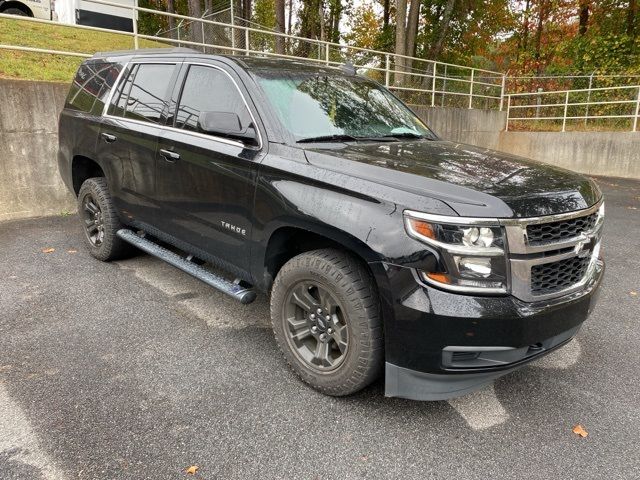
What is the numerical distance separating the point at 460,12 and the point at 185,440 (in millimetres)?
25179

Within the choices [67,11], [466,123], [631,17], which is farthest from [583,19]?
[67,11]

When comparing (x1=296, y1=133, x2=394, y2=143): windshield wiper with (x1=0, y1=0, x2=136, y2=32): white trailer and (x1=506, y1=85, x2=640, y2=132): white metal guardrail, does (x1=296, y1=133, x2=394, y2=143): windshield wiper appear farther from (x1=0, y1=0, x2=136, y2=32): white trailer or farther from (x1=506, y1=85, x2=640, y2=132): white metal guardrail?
(x1=506, y1=85, x2=640, y2=132): white metal guardrail

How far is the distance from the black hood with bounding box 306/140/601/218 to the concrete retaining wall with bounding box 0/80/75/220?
17.2 feet

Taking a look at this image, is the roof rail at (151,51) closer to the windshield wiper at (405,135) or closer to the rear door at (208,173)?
the rear door at (208,173)

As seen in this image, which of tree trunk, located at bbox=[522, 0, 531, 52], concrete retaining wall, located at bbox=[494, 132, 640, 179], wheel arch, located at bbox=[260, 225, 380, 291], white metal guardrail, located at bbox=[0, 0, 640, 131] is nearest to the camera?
wheel arch, located at bbox=[260, 225, 380, 291]

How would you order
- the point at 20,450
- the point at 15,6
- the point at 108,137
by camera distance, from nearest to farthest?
the point at 20,450 → the point at 108,137 → the point at 15,6

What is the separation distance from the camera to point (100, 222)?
481 centimetres

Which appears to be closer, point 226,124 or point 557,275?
point 557,275

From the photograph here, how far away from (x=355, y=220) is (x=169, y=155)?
1861mm

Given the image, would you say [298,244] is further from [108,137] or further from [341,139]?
[108,137]

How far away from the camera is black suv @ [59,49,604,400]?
2.24 m

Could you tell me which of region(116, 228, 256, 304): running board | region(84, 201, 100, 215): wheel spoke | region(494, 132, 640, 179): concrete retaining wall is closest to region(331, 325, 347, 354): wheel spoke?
region(116, 228, 256, 304): running board

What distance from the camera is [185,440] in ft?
7.98

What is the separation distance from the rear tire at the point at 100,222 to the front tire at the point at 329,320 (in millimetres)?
2431
